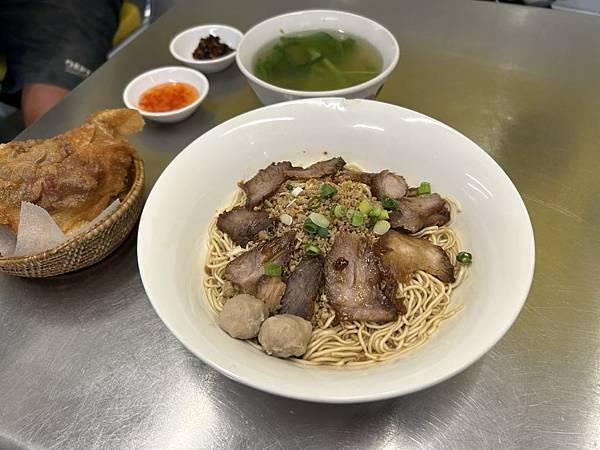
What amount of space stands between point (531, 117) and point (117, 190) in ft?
7.07

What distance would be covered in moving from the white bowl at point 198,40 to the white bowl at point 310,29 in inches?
15.7

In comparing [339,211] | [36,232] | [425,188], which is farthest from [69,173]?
[425,188]

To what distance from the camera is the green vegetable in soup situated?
2.48 meters

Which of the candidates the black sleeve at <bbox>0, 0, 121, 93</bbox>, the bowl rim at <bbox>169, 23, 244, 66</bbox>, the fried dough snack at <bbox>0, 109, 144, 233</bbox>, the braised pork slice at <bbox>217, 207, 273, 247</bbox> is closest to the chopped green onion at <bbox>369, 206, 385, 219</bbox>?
the braised pork slice at <bbox>217, 207, 273, 247</bbox>

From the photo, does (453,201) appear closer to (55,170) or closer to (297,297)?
(297,297)

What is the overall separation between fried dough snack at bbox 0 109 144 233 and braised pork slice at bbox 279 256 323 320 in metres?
0.87

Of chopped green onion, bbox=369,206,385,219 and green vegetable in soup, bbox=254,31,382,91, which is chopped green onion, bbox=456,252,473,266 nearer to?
chopped green onion, bbox=369,206,385,219

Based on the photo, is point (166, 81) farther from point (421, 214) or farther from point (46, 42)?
point (421, 214)

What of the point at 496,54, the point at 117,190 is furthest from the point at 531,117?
the point at 117,190

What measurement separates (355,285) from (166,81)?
1796 mm

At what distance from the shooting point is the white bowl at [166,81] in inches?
102

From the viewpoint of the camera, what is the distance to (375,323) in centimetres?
170

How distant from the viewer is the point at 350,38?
2.66m

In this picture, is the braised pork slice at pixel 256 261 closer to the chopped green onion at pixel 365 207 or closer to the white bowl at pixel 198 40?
the chopped green onion at pixel 365 207
